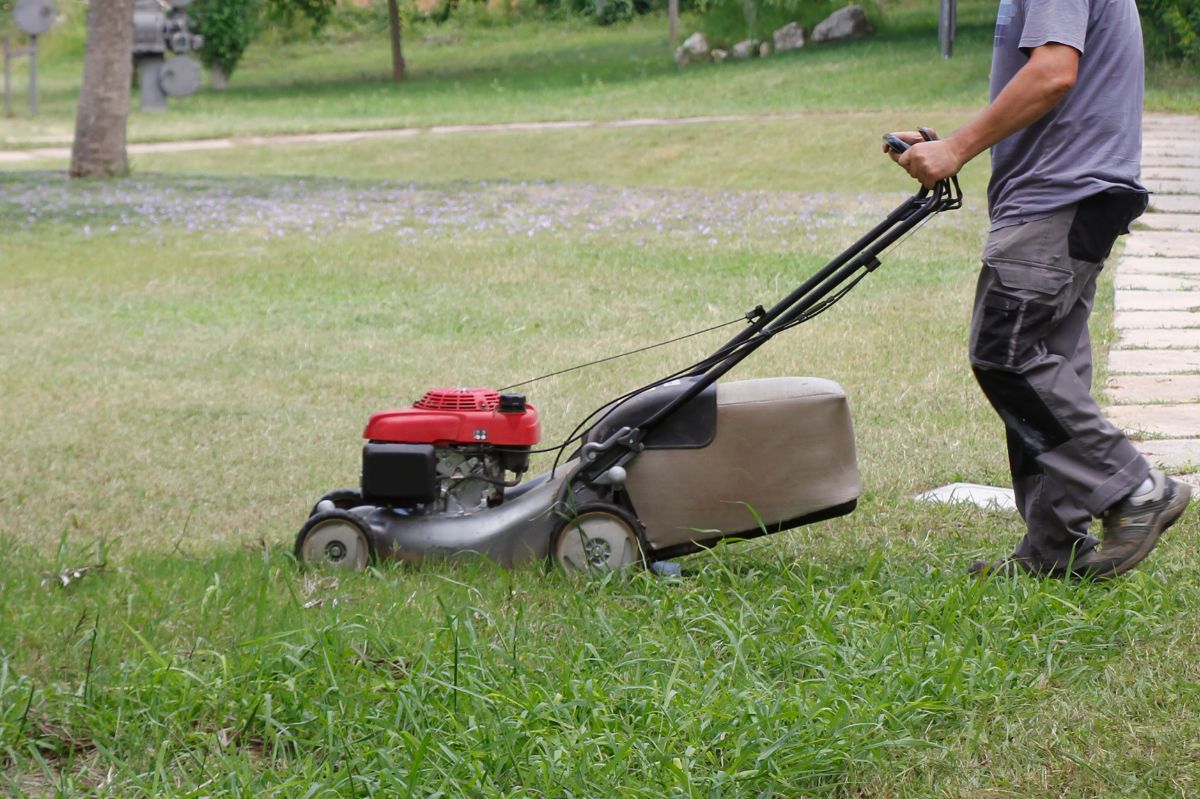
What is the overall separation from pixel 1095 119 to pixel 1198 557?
4.22 ft

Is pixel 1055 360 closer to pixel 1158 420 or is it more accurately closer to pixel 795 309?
pixel 795 309

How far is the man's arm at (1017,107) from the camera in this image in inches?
141

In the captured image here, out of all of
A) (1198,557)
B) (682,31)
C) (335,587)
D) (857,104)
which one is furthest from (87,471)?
(682,31)

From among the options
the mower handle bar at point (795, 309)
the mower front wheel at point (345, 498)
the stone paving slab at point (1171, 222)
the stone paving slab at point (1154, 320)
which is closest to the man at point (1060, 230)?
the mower handle bar at point (795, 309)

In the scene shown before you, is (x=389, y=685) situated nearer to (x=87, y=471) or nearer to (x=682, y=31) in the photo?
(x=87, y=471)

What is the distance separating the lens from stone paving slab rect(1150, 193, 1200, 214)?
40.4 ft

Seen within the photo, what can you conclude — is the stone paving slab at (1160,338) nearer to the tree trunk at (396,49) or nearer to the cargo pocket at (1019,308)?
the cargo pocket at (1019,308)

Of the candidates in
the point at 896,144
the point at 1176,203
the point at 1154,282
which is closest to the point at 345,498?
the point at 896,144

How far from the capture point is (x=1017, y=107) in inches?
141

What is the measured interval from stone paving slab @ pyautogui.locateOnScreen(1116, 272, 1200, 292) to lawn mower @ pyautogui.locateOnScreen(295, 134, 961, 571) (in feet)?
18.6

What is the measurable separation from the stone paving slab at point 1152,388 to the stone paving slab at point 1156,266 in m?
3.15

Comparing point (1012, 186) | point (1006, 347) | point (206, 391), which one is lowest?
point (206, 391)

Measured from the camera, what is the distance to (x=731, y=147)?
61.0ft

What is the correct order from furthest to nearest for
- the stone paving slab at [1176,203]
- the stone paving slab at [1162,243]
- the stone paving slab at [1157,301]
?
the stone paving slab at [1176,203] < the stone paving slab at [1162,243] < the stone paving slab at [1157,301]
